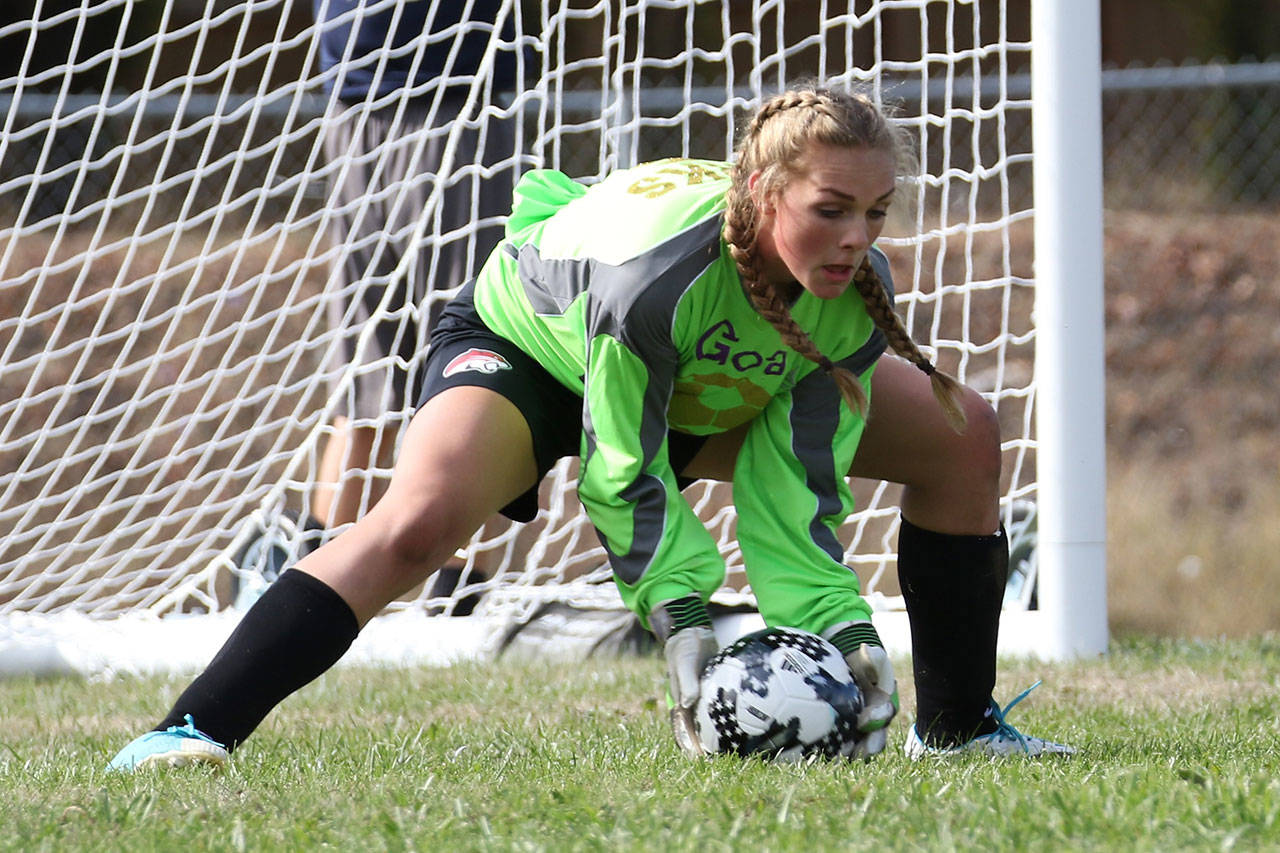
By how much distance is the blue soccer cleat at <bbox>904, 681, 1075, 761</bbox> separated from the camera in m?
2.94

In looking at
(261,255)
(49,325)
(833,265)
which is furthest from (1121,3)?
(833,265)

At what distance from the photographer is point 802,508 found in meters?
2.70


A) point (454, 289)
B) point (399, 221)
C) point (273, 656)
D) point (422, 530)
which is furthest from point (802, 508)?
point (399, 221)

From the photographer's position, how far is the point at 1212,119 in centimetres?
973

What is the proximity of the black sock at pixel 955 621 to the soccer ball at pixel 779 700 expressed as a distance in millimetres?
432

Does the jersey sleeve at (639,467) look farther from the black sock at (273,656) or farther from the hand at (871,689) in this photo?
the black sock at (273,656)

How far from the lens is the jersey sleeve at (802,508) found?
8.87 ft

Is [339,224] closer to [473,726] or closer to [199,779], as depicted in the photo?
[473,726]

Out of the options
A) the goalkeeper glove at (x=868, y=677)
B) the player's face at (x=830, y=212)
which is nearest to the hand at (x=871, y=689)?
the goalkeeper glove at (x=868, y=677)

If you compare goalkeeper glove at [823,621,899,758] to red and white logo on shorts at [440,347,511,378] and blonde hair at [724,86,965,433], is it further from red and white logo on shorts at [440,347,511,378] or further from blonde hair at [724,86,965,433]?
red and white logo on shorts at [440,347,511,378]

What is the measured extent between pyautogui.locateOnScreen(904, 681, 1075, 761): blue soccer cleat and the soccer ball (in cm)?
32

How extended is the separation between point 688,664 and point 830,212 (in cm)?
73

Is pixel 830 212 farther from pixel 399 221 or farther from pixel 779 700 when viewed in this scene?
pixel 399 221

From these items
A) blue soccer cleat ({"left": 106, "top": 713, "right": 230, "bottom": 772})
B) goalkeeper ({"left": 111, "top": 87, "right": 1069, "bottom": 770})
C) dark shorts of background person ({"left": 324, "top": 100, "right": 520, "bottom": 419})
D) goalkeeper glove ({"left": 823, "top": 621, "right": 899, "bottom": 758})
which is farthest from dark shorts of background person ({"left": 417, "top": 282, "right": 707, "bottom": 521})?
dark shorts of background person ({"left": 324, "top": 100, "right": 520, "bottom": 419})
